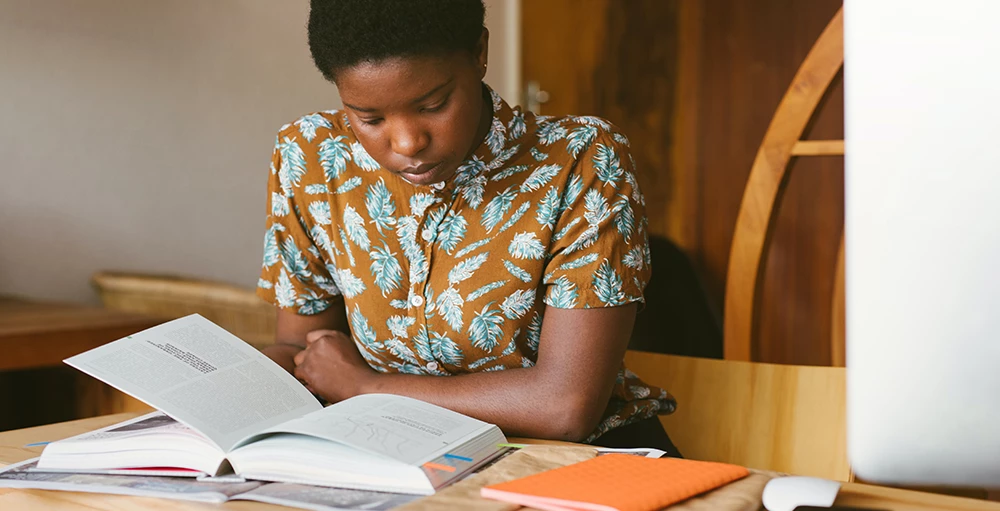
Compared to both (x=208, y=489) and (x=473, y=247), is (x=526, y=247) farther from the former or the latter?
(x=208, y=489)

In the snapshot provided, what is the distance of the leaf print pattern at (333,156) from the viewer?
4.15 ft

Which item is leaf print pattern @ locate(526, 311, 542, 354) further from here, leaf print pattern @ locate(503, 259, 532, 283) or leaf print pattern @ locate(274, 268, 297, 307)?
leaf print pattern @ locate(274, 268, 297, 307)

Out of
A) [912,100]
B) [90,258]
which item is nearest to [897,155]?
[912,100]

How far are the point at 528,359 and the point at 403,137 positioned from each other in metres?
0.35

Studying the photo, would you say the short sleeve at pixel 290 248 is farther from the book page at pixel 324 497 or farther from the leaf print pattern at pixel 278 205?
the book page at pixel 324 497

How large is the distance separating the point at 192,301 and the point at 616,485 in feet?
4.86

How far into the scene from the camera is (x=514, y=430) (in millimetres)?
1066

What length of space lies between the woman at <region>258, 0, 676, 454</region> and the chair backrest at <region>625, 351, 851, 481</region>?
0.31 feet

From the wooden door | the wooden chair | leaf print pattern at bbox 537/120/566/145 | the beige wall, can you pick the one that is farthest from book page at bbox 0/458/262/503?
the wooden door

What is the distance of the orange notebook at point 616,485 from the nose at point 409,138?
43 centimetres

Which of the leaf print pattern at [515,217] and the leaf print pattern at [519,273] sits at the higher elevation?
the leaf print pattern at [515,217]

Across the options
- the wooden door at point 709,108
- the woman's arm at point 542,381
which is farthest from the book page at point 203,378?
the wooden door at point 709,108

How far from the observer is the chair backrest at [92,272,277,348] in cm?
193

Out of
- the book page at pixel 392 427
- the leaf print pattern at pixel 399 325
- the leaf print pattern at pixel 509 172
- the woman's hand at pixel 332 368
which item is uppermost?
the leaf print pattern at pixel 509 172
